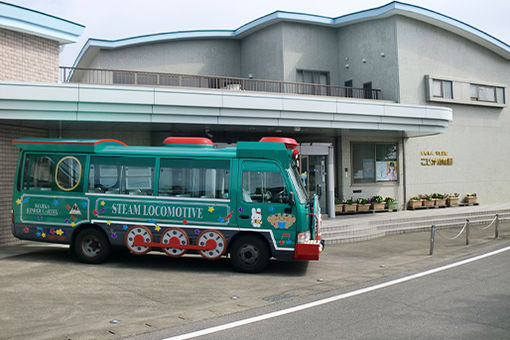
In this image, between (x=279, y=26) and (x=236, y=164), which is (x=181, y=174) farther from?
(x=279, y=26)

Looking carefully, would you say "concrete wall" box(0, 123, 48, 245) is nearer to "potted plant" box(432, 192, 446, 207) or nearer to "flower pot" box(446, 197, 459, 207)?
"potted plant" box(432, 192, 446, 207)

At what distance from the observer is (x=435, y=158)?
2256 centimetres

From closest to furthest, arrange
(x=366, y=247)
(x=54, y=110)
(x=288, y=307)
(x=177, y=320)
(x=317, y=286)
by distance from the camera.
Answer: (x=177, y=320), (x=288, y=307), (x=317, y=286), (x=54, y=110), (x=366, y=247)

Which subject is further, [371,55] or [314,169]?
[371,55]

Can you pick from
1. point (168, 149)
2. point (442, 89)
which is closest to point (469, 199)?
point (442, 89)

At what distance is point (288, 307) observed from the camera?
723 centimetres

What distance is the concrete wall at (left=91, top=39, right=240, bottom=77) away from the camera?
75.0 ft

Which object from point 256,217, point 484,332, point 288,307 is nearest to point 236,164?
point 256,217

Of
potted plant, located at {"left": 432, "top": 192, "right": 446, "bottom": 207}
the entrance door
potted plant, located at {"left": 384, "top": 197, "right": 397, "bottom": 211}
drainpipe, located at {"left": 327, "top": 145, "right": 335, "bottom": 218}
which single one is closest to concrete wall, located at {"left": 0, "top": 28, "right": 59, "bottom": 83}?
→ the entrance door

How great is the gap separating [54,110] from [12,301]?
6.60m

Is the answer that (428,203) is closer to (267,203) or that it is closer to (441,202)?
(441,202)

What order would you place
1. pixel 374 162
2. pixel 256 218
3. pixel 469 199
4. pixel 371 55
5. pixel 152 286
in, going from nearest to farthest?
pixel 152 286 → pixel 256 218 → pixel 374 162 → pixel 371 55 → pixel 469 199

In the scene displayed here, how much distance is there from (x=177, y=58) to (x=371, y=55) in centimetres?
983

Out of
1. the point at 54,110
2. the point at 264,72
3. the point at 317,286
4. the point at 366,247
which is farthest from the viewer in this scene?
the point at 264,72
